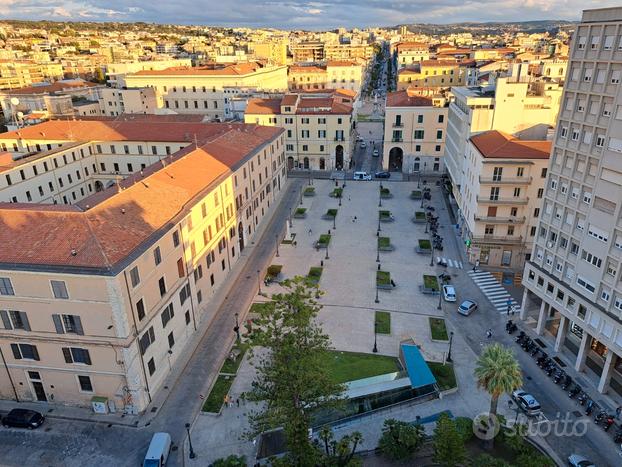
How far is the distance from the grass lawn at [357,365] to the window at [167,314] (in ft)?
50.6

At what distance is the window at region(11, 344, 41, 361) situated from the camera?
35812 millimetres

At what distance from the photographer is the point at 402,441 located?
3109cm

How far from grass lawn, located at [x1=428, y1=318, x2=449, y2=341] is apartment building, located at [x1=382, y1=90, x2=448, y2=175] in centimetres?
5566

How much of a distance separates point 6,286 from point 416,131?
80453mm

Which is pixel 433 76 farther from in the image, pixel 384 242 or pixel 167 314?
pixel 167 314

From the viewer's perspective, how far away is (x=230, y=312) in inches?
1984

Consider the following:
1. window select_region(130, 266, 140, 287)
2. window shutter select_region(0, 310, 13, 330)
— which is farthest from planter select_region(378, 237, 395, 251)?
window shutter select_region(0, 310, 13, 330)

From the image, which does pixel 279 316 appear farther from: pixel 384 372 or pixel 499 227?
pixel 499 227

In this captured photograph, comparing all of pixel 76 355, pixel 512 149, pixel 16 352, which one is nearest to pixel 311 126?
pixel 512 149

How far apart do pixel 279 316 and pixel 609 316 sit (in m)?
27.7

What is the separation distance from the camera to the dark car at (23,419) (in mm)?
34969

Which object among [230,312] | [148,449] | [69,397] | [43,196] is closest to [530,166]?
[230,312]

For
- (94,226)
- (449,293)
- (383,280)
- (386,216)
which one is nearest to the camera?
(94,226)

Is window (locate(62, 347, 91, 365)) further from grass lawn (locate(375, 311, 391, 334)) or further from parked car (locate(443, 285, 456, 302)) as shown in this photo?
parked car (locate(443, 285, 456, 302))
